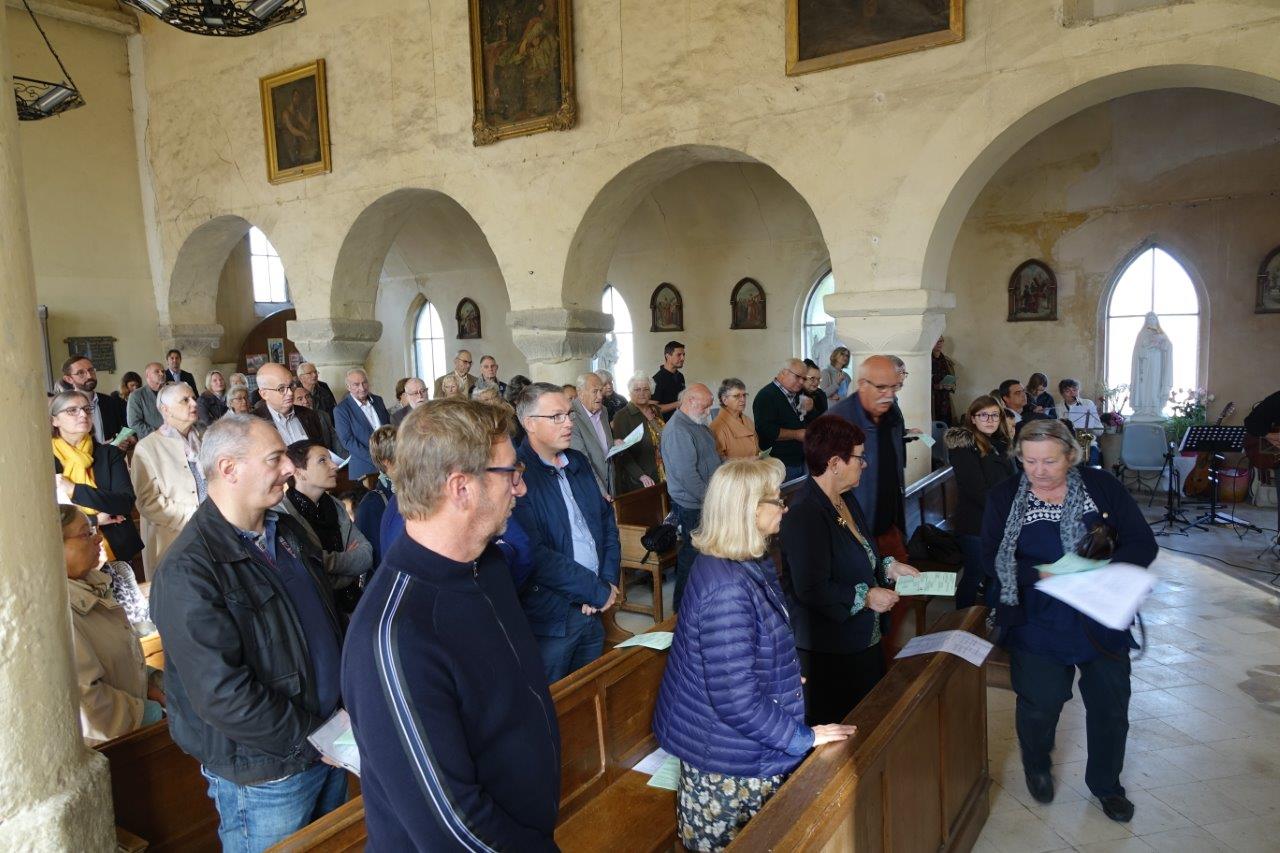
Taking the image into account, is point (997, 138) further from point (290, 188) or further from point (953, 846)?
point (290, 188)

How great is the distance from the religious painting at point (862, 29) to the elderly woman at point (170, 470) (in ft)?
17.3

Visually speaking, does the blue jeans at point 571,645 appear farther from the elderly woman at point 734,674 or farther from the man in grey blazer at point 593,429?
the man in grey blazer at point 593,429

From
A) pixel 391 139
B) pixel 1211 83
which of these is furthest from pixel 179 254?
pixel 1211 83

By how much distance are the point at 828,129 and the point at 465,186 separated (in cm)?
391

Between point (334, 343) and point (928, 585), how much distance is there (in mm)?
8462

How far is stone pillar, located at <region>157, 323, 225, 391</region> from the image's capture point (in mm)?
11867

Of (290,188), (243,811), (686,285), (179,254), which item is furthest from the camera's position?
(686,285)

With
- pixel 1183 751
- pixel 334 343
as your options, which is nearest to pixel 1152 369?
pixel 1183 751

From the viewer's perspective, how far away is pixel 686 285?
13.5m

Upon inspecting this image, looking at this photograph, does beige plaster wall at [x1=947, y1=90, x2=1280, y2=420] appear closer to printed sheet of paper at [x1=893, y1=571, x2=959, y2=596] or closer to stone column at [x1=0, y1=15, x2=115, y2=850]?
printed sheet of paper at [x1=893, y1=571, x2=959, y2=596]

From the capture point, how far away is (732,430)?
649cm

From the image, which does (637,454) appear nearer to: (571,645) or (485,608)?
(571,645)

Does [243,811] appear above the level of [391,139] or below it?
below

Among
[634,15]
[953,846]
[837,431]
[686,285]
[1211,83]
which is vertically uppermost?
[634,15]
